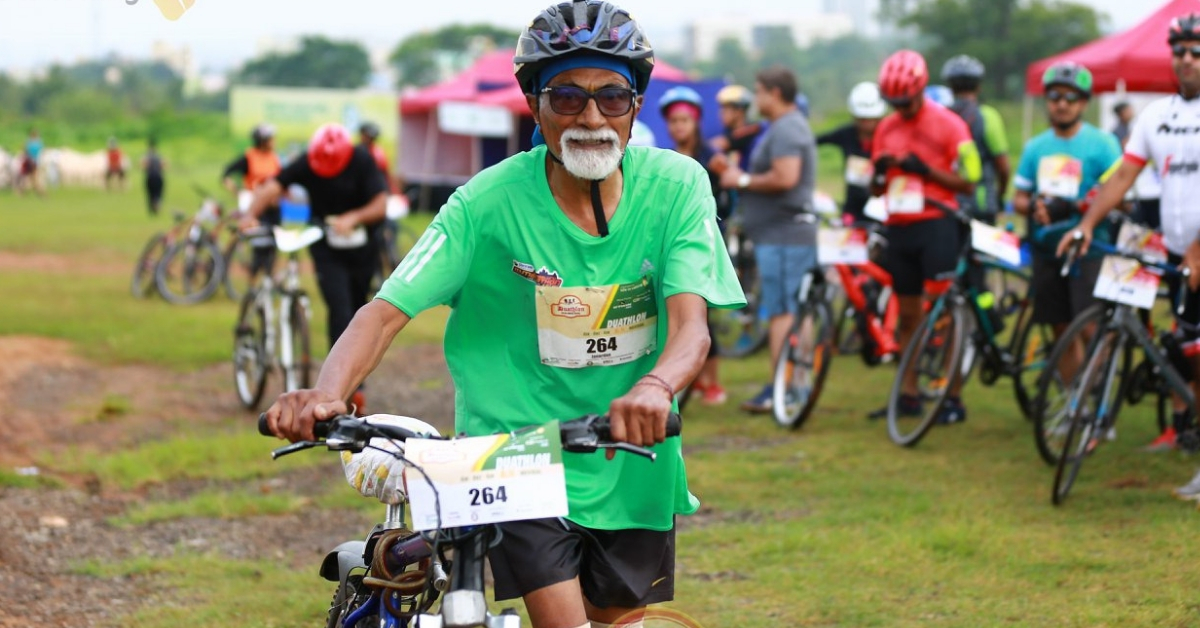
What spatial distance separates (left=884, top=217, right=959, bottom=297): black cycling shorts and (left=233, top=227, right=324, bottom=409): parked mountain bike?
151 inches

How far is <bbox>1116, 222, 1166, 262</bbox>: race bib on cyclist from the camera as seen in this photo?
732 centimetres

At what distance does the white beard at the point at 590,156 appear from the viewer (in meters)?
3.57

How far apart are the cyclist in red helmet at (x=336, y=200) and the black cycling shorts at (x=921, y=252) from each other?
3.28 meters

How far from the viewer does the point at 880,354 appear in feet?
31.5

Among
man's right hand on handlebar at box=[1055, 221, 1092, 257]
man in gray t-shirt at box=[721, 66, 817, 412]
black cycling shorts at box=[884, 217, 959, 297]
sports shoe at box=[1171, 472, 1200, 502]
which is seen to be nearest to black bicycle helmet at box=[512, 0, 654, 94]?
man's right hand on handlebar at box=[1055, 221, 1092, 257]

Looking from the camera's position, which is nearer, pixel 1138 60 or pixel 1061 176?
pixel 1061 176

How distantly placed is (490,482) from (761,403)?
7262 mm

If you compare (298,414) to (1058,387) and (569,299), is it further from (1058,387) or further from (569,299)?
(1058,387)

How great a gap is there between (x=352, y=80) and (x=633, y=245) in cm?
8956

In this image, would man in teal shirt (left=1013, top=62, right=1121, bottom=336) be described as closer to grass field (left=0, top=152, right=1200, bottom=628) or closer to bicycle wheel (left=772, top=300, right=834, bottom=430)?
grass field (left=0, top=152, right=1200, bottom=628)

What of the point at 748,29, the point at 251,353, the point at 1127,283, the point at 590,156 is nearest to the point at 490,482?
the point at 590,156

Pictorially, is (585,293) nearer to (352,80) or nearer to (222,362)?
(222,362)

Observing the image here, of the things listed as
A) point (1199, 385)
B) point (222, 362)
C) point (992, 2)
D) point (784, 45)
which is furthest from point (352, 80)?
point (1199, 385)

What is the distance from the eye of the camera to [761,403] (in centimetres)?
1020
